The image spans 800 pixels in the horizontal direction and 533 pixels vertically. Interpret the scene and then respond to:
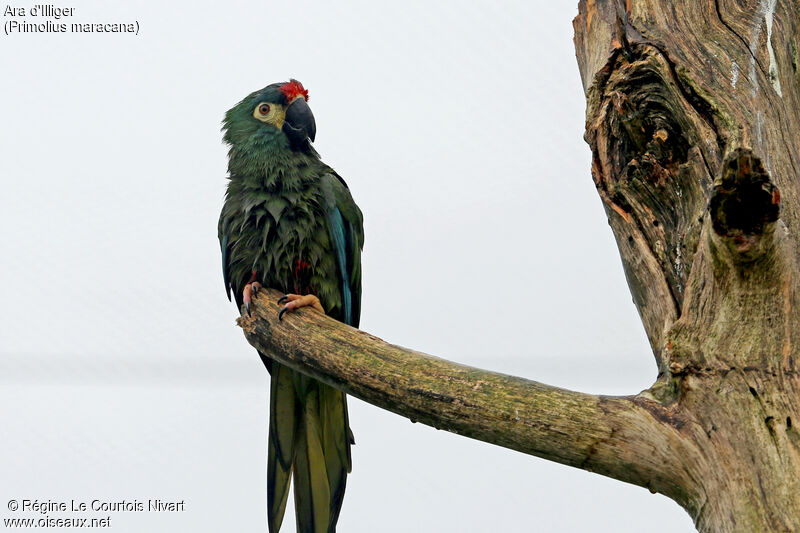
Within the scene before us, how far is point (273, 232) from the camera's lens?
2.62m

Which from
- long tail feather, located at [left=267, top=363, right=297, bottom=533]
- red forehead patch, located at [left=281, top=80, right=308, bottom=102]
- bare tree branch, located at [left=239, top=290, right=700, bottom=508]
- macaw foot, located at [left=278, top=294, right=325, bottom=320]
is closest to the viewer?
bare tree branch, located at [left=239, top=290, right=700, bottom=508]

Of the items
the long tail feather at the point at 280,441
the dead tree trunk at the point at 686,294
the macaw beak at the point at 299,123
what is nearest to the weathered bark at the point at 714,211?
the dead tree trunk at the point at 686,294

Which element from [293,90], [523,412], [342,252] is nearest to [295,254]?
[342,252]

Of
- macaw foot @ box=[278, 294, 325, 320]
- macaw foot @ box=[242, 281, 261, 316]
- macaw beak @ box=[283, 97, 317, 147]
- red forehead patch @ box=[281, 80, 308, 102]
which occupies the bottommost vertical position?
macaw foot @ box=[278, 294, 325, 320]

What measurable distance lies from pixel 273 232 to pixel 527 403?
4.69 feet

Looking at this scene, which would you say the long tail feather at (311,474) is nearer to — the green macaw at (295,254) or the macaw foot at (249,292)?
the green macaw at (295,254)

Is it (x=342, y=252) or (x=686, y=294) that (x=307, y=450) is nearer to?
(x=342, y=252)

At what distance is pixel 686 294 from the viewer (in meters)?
1.50

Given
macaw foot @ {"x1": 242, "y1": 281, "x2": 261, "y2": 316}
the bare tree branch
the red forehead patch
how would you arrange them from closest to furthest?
the bare tree branch → macaw foot @ {"x1": 242, "y1": 281, "x2": 261, "y2": 316} → the red forehead patch

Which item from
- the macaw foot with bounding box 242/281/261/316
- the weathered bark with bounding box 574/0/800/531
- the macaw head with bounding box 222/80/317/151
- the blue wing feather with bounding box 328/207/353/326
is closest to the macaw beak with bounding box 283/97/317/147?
the macaw head with bounding box 222/80/317/151

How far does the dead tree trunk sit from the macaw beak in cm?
97

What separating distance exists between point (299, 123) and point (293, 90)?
0.58 feet

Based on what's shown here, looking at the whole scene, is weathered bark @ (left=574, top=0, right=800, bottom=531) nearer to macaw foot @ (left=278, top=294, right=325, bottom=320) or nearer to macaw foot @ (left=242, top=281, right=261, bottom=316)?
macaw foot @ (left=278, top=294, right=325, bottom=320)

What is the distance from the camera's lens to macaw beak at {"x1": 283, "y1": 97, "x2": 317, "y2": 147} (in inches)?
111
